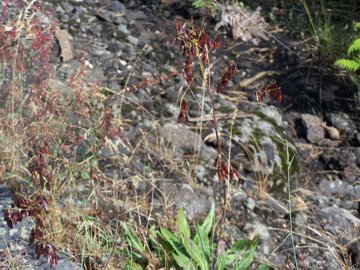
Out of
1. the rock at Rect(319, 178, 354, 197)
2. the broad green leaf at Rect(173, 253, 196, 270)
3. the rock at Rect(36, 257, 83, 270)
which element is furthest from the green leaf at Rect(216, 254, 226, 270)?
the rock at Rect(319, 178, 354, 197)

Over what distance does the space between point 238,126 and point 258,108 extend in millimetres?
332

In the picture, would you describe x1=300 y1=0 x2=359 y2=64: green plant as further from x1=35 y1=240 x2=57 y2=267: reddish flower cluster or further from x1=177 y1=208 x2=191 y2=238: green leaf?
x1=35 y1=240 x2=57 y2=267: reddish flower cluster

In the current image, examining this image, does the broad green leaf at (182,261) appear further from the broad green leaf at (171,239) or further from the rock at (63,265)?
the rock at (63,265)

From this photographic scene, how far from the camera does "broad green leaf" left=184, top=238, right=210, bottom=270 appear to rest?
3.13 m

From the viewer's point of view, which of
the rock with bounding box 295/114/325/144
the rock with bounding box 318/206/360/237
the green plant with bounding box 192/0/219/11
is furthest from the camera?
the green plant with bounding box 192/0/219/11

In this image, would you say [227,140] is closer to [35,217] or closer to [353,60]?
[353,60]

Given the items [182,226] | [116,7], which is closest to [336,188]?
[182,226]

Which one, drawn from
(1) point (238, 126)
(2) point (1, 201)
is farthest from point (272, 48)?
(2) point (1, 201)

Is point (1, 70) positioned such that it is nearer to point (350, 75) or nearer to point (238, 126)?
point (238, 126)

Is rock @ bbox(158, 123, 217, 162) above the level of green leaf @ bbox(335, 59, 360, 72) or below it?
below

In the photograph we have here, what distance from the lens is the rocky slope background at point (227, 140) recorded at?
12.4ft

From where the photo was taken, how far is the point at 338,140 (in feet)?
16.0

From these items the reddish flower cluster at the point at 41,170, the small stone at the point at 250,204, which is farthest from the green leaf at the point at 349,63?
the reddish flower cluster at the point at 41,170

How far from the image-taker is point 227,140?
439cm
